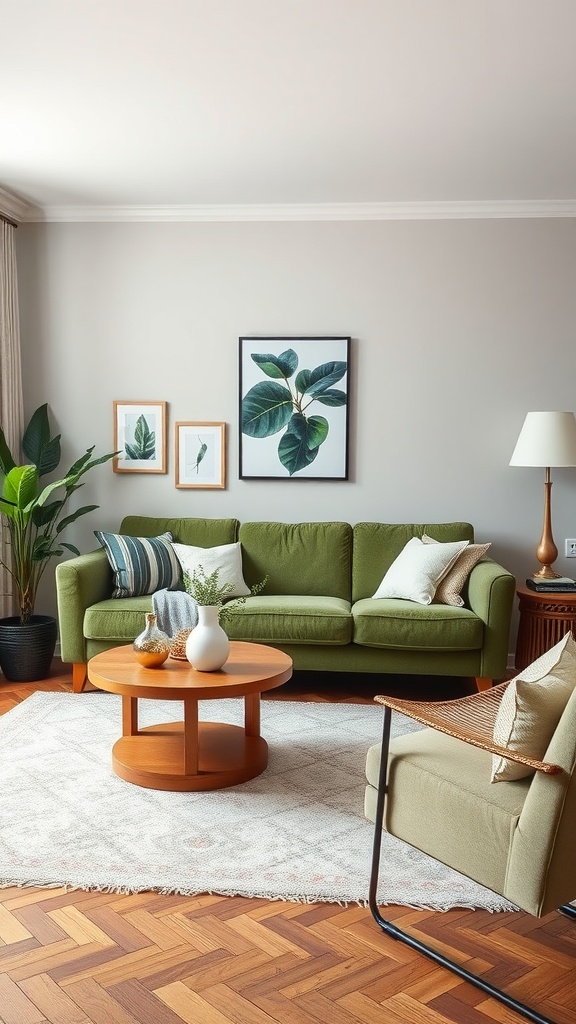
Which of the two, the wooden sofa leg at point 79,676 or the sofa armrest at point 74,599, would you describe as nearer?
the sofa armrest at point 74,599

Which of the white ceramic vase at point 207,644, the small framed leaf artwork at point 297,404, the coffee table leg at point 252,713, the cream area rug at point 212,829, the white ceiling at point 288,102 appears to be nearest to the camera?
the cream area rug at point 212,829

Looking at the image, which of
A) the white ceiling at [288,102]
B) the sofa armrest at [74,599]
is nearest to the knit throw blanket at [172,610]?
the sofa armrest at [74,599]

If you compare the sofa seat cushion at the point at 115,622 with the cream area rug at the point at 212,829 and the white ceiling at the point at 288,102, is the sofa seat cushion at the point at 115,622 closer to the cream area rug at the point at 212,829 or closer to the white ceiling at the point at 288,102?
the cream area rug at the point at 212,829

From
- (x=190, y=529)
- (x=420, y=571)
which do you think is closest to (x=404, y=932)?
(x=420, y=571)

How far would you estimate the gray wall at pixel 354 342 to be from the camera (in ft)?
16.8

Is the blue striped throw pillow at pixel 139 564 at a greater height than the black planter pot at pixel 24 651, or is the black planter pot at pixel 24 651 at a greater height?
the blue striped throw pillow at pixel 139 564

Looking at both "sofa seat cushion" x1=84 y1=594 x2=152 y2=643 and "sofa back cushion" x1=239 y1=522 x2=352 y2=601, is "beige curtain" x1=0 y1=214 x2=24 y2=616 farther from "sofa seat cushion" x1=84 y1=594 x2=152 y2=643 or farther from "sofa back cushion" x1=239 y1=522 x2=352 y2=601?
"sofa back cushion" x1=239 y1=522 x2=352 y2=601

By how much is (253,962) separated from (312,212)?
4.17 meters

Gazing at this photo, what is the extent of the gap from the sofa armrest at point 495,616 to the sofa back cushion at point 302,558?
89cm

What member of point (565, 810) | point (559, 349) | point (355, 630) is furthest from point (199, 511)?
point (565, 810)

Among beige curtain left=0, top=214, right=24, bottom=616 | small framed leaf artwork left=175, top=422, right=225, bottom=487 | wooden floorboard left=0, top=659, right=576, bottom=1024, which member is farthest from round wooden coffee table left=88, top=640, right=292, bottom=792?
small framed leaf artwork left=175, top=422, right=225, bottom=487

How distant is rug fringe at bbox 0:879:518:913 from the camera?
2434mm

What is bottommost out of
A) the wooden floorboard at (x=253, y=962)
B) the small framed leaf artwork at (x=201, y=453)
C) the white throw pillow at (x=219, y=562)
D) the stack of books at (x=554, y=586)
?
the wooden floorboard at (x=253, y=962)

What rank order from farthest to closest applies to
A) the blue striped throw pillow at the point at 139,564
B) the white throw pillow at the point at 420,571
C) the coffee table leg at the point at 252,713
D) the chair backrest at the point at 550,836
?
the blue striped throw pillow at the point at 139,564 < the white throw pillow at the point at 420,571 < the coffee table leg at the point at 252,713 < the chair backrest at the point at 550,836
